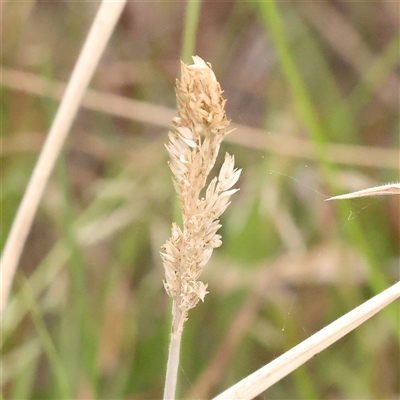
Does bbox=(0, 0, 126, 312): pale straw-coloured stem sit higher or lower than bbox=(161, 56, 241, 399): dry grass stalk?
higher

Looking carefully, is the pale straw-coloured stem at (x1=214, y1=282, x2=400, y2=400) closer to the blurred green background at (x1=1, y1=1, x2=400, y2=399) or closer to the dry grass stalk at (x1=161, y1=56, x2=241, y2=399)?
the dry grass stalk at (x1=161, y1=56, x2=241, y2=399)

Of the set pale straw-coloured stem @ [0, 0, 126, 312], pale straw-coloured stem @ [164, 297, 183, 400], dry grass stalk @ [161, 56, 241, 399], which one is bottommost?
pale straw-coloured stem @ [164, 297, 183, 400]

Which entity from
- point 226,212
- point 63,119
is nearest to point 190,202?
point 63,119

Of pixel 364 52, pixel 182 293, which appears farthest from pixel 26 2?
pixel 182 293

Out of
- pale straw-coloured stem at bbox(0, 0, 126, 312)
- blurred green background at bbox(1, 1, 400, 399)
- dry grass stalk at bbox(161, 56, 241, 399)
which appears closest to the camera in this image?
dry grass stalk at bbox(161, 56, 241, 399)

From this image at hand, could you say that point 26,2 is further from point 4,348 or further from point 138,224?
point 4,348

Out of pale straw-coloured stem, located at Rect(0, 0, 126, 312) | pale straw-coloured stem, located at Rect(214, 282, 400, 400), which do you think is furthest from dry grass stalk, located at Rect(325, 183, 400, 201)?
pale straw-coloured stem, located at Rect(0, 0, 126, 312)
